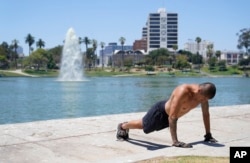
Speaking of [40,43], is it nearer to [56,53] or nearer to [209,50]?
[56,53]

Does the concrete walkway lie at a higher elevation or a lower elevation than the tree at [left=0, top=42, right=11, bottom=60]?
lower

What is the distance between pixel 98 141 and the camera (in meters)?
8.14

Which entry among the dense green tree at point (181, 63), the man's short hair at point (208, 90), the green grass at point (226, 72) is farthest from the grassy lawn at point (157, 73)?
the man's short hair at point (208, 90)

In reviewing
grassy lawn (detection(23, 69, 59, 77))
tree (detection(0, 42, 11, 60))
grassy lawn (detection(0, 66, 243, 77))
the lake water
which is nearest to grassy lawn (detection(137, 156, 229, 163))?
the lake water

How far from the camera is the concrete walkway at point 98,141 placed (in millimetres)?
6824

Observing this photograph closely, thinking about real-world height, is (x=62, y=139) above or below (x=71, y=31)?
below

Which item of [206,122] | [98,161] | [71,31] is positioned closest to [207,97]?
[206,122]

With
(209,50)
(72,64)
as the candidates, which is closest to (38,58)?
(72,64)

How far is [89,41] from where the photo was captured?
17800 cm

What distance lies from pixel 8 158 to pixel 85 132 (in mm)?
2470

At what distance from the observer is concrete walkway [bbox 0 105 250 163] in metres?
6.82

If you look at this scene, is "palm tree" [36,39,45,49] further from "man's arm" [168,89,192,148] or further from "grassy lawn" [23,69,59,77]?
"man's arm" [168,89,192,148]

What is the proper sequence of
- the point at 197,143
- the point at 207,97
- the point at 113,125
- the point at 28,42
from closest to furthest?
the point at 207,97 < the point at 197,143 < the point at 113,125 < the point at 28,42

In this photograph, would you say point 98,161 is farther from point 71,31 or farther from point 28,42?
point 28,42
